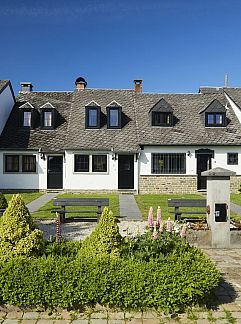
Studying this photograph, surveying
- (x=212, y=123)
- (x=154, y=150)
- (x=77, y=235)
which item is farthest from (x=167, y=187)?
(x=77, y=235)

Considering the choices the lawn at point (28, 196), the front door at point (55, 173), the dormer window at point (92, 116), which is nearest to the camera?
the lawn at point (28, 196)

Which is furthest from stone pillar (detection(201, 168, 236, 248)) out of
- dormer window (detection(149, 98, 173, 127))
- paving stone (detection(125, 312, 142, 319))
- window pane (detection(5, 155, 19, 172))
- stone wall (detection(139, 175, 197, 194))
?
window pane (detection(5, 155, 19, 172))

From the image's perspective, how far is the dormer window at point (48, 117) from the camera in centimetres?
2462

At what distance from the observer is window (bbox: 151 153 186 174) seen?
22.7m

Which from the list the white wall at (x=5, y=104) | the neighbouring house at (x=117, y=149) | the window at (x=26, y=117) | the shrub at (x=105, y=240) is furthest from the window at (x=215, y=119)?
the shrub at (x=105, y=240)

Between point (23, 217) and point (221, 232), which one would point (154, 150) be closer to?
point (221, 232)

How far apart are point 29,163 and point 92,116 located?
18.6ft

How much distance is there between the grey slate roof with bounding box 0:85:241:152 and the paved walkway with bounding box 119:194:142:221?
4.45 metres

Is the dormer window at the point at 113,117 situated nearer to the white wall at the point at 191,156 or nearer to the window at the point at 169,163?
the white wall at the point at 191,156

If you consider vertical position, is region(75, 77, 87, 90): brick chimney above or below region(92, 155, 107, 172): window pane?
above

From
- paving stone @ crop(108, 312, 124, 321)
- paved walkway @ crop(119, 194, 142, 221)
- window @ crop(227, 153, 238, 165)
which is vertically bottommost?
paving stone @ crop(108, 312, 124, 321)

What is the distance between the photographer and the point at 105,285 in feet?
16.6

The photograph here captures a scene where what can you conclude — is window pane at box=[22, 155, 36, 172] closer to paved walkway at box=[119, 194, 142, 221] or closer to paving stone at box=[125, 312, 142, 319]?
paved walkway at box=[119, 194, 142, 221]

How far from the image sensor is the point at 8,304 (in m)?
5.16
